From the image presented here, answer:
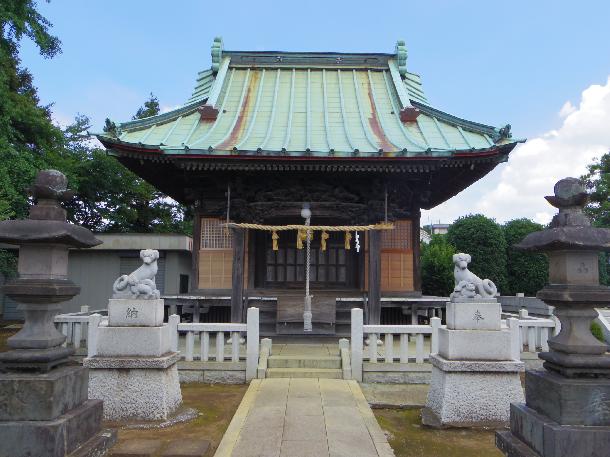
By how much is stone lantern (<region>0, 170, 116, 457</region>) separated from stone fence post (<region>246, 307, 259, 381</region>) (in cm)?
400

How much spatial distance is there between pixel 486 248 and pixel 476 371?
59.5 feet

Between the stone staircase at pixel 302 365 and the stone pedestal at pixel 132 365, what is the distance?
2.57 meters

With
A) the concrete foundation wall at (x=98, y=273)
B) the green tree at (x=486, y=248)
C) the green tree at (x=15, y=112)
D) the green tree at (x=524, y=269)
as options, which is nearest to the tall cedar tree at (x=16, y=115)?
the green tree at (x=15, y=112)

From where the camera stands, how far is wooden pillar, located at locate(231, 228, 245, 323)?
11609 millimetres

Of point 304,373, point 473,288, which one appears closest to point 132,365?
point 304,373

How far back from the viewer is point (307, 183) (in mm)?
12547

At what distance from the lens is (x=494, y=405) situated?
684cm

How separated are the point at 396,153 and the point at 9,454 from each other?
9.08 meters

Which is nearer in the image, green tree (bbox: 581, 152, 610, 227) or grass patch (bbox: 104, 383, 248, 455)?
grass patch (bbox: 104, 383, 248, 455)

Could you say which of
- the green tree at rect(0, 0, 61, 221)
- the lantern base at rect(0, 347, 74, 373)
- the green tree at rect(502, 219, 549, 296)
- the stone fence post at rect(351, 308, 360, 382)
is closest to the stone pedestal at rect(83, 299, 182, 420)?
the lantern base at rect(0, 347, 74, 373)

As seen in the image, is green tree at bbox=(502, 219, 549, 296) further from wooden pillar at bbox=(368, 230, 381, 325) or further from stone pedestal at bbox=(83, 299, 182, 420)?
stone pedestal at bbox=(83, 299, 182, 420)

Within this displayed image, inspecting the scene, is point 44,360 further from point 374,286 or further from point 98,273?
point 98,273

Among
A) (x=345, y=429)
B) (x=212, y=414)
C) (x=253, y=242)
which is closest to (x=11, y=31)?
(x=253, y=242)

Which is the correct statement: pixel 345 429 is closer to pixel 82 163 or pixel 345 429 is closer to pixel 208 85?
pixel 208 85
